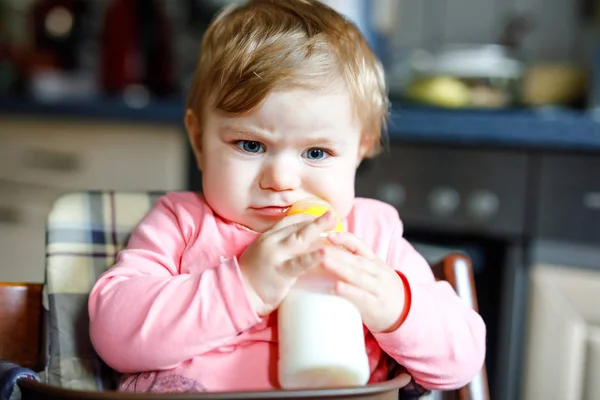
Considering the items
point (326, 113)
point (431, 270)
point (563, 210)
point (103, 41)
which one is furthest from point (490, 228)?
point (103, 41)

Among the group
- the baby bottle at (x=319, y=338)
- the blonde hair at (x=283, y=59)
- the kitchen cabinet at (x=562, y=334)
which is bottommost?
the kitchen cabinet at (x=562, y=334)

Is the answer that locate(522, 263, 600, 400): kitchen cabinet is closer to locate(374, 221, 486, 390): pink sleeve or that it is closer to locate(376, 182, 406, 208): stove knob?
locate(376, 182, 406, 208): stove knob

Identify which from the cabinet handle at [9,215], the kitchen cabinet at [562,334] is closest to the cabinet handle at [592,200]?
the kitchen cabinet at [562,334]

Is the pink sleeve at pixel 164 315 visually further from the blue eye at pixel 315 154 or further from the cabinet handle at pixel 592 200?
the cabinet handle at pixel 592 200

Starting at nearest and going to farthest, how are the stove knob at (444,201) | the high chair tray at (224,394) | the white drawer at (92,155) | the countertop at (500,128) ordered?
the high chair tray at (224,394) → the countertop at (500,128) → the stove knob at (444,201) → the white drawer at (92,155)

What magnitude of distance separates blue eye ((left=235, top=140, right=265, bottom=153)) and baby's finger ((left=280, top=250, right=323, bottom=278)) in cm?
15

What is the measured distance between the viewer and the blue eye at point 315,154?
0.74 m

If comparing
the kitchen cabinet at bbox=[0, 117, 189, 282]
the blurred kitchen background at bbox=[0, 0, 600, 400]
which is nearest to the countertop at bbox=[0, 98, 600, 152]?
the blurred kitchen background at bbox=[0, 0, 600, 400]

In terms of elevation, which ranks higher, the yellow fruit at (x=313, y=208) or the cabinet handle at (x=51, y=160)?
the yellow fruit at (x=313, y=208)

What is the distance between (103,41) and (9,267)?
0.69 meters

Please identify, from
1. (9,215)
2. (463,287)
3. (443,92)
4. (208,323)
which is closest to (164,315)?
(208,323)

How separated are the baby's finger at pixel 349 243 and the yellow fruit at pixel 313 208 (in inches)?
0.9

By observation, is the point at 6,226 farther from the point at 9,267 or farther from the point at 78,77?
the point at 78,77

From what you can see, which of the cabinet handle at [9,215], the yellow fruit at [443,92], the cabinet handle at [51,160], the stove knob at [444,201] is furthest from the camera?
the cabinet handle at [9,215]
